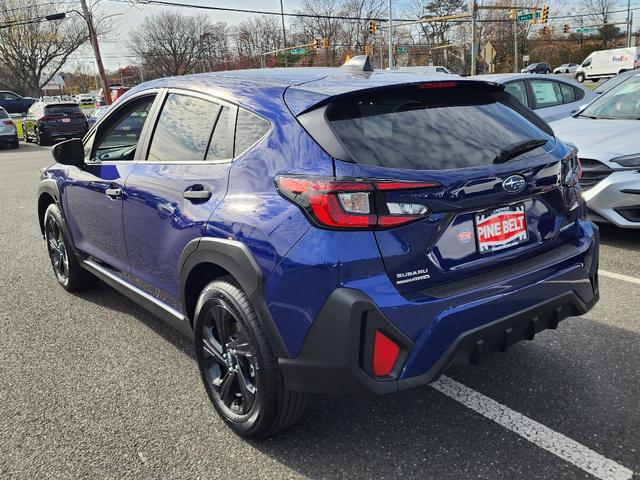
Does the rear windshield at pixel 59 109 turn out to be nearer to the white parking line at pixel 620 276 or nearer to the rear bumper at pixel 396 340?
the white parking line at pixel 620 276

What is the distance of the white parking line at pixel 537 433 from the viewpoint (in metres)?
2.28

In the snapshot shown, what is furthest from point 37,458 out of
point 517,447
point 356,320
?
point 517,447

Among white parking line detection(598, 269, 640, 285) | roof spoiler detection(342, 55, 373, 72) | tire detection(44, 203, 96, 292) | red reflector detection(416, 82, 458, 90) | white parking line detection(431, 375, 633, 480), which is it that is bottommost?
white parking line detection(598, 269, 640, 285)

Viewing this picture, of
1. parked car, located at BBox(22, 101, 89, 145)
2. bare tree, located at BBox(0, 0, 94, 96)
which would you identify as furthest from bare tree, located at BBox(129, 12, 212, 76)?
parked car, located at BBox(22, 101, 89, 145)

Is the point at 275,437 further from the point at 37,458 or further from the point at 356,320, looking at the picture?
the point at 37,458

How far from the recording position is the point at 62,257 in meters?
4.68

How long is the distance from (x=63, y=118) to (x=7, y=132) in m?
1.97

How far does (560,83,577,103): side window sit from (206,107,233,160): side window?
25.9 feet

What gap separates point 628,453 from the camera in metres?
2.37

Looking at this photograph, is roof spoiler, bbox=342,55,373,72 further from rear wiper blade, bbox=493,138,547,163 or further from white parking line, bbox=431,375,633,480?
white parking line, bbox=431,375,633,480

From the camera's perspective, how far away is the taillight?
6.80 feet

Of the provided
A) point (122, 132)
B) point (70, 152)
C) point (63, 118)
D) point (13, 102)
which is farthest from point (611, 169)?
point (13, 102)

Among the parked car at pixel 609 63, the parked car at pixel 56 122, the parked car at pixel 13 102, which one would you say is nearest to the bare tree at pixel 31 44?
the parked car at pixel 13 102

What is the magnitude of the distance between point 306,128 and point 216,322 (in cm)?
101
